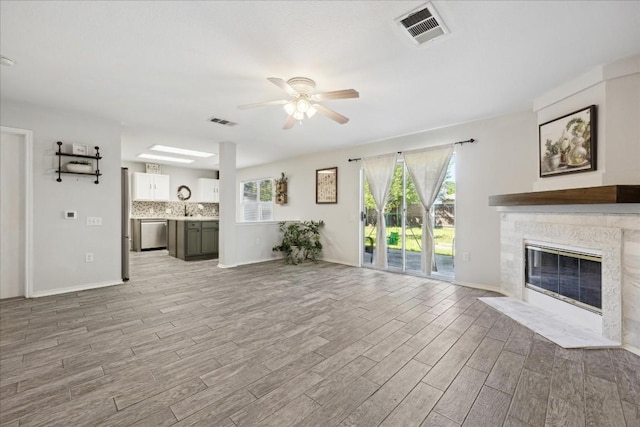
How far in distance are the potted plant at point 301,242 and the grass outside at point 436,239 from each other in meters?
1.77

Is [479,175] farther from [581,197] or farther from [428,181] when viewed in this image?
[581,197]

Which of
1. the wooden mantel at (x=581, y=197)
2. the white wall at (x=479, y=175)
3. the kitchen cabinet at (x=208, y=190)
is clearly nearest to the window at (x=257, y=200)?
the kitchen cabinet at (x=208, y=190)

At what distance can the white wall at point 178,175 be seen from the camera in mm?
8008

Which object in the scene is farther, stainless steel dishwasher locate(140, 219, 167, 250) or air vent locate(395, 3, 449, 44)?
stainless steel dishwasher locate(140, 219, 167, 250)

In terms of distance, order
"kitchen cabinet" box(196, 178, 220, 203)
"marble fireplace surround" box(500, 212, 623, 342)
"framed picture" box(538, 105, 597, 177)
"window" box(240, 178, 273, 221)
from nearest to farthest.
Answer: "marble fireplace surround" box(500, 212, 623, 342) < "framed picture" box(538, 105, 597, 177) < "window" box(240, 178, 273, 221) < "kitchen cabinet" box(196, 178, 220, 203)

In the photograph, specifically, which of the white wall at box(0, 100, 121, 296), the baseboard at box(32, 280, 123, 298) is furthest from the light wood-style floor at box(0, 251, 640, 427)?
the white wall at box(0, 100, 121, 296)

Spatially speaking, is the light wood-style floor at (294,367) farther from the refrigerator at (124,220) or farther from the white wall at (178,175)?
the white wall at (178,175)

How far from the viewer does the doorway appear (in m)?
4.52

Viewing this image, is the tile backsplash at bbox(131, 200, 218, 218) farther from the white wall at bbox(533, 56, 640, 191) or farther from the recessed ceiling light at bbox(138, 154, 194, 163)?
the white wall at bbox(533, 56, 640, 191)

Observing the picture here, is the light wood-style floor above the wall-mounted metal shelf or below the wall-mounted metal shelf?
below

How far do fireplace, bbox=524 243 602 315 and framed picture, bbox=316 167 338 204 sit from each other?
3638 mm

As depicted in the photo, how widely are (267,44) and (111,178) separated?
3527mm

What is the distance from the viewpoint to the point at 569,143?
297 centimetres

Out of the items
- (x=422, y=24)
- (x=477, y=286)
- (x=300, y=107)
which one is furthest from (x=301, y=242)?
(x=422, y=24)
